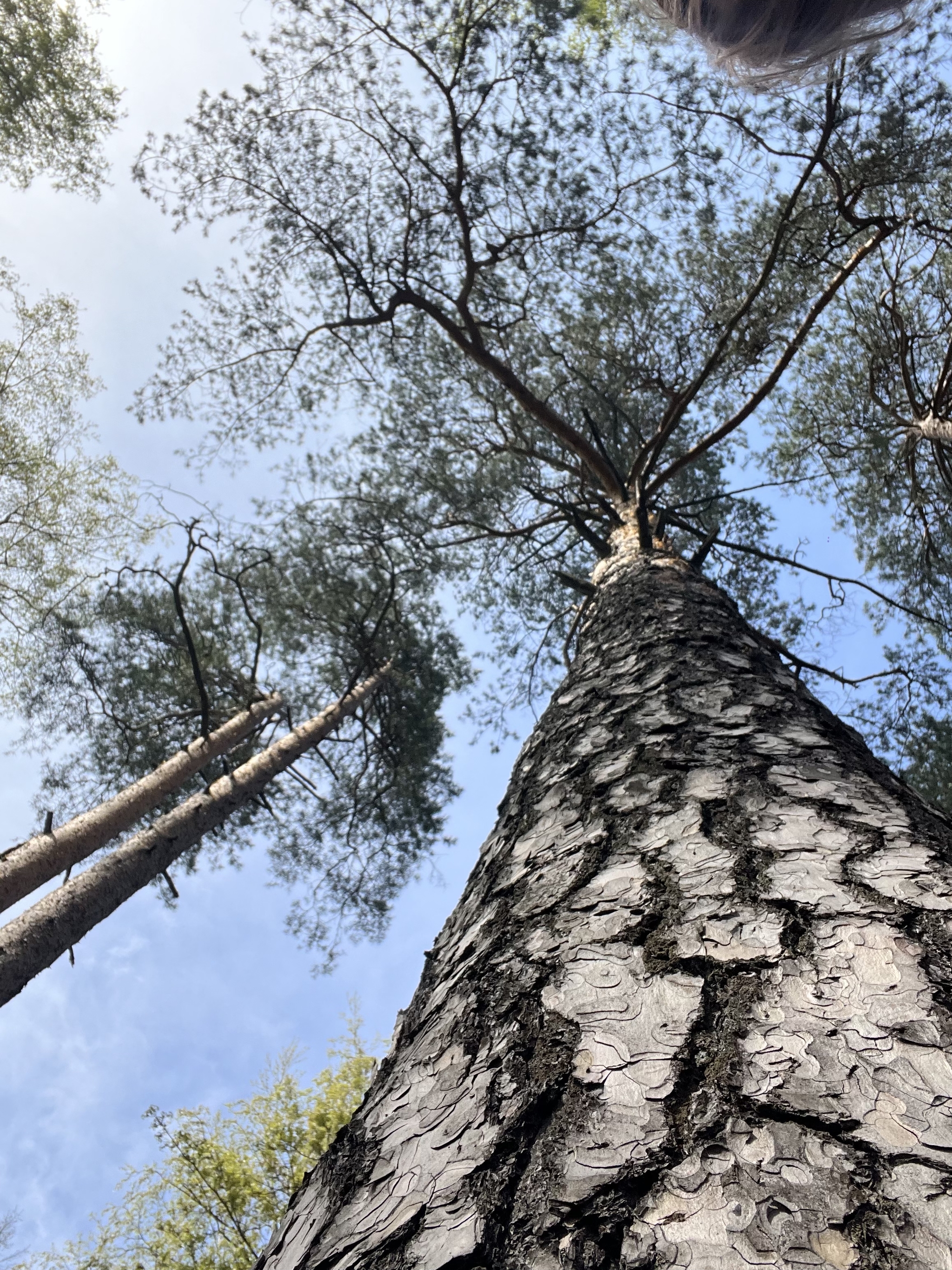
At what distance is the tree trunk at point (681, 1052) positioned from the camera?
0.61 metres

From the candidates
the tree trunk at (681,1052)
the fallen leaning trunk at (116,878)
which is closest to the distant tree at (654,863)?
the tree trunk at (681,1052)

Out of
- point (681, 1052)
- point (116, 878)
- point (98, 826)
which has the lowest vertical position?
point (681, 1052)

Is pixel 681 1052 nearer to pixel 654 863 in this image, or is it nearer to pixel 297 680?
pixel 654 863

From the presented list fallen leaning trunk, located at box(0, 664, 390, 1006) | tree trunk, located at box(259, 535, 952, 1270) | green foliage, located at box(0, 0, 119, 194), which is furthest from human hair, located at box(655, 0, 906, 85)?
green foliage, located at box(0, 0, 119, 194)

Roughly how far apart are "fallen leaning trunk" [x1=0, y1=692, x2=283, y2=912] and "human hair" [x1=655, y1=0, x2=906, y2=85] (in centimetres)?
506

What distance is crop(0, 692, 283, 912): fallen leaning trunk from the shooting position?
15.4 feet

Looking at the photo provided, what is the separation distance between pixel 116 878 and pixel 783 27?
17.5ft

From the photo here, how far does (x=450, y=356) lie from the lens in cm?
762

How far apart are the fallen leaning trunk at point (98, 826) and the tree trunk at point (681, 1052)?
4.23 metres

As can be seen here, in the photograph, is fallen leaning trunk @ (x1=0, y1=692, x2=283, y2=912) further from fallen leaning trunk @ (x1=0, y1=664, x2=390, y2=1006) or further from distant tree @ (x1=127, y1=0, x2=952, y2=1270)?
distant tree @ (x1=127, y1=0, x2=952, y2=1270)

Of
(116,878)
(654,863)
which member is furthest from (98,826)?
(654,863)

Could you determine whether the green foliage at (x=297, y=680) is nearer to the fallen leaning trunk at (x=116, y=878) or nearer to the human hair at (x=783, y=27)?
the fallen leaning trunk at (x=116, y=878)

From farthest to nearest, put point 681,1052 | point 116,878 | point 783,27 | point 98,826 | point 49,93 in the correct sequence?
point 49,93
point 98,826
point 116,878
point 783,27
point 681,1052

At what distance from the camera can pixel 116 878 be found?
5051 mm
